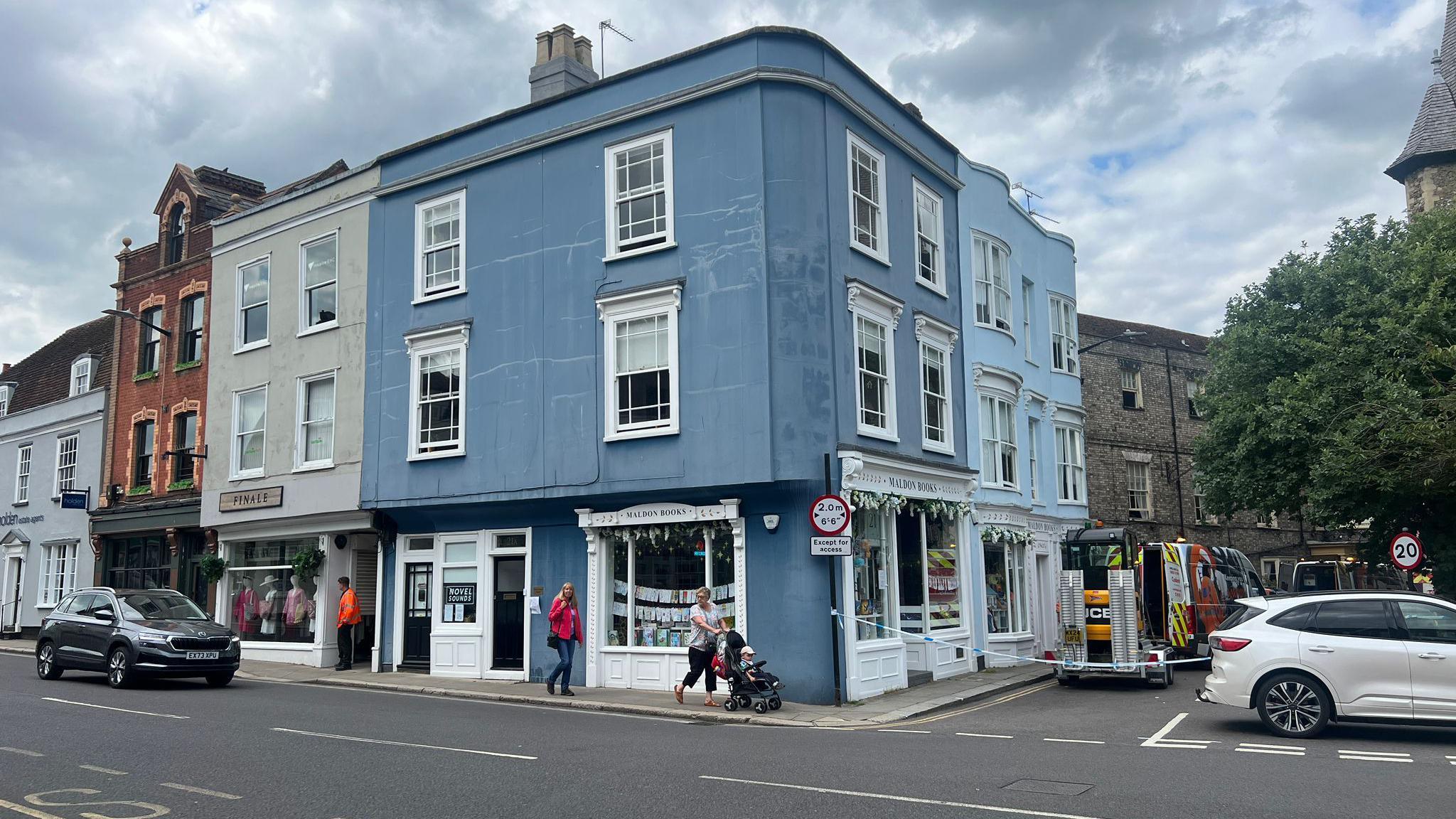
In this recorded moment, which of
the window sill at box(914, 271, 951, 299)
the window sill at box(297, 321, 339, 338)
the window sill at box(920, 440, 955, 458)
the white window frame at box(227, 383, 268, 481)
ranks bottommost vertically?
the window sill at box(920, 440, 955, 458)

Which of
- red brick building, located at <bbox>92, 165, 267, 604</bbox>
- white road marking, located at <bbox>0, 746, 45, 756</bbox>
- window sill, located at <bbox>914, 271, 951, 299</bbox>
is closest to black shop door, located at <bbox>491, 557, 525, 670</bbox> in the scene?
window sill, located at <bbox>914, 271, 951, 299</bbox>

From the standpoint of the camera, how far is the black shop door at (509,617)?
19.7m

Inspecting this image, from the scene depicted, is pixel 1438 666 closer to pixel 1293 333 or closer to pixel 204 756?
pixel 204 756

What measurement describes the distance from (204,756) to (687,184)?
11.1 m

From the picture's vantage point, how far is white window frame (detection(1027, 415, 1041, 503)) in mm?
24734

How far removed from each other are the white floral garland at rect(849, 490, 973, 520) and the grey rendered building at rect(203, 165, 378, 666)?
34.5 feet

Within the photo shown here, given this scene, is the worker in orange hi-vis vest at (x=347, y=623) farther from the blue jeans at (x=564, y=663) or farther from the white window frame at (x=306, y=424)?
the blue jeans at (x=564, y=663)

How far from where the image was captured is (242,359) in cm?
2517

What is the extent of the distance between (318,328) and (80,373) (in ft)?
48.1

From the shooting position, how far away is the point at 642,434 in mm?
17641

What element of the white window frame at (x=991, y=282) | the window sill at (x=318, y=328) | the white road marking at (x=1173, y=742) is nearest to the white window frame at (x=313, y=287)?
the window sill at (x=318, y=328)

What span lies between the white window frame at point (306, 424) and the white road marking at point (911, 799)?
15671mm

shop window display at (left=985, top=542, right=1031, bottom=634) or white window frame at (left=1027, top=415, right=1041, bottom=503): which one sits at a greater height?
white window frame at (left=1027, top=415, right=1041, bottom=503)

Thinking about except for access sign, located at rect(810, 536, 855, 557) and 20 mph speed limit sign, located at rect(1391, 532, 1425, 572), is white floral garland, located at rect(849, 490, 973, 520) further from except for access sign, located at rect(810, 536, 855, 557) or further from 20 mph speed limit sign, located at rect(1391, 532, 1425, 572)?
20 mph speed limit sign, located at rect(1391, 532, 1425, 572)
